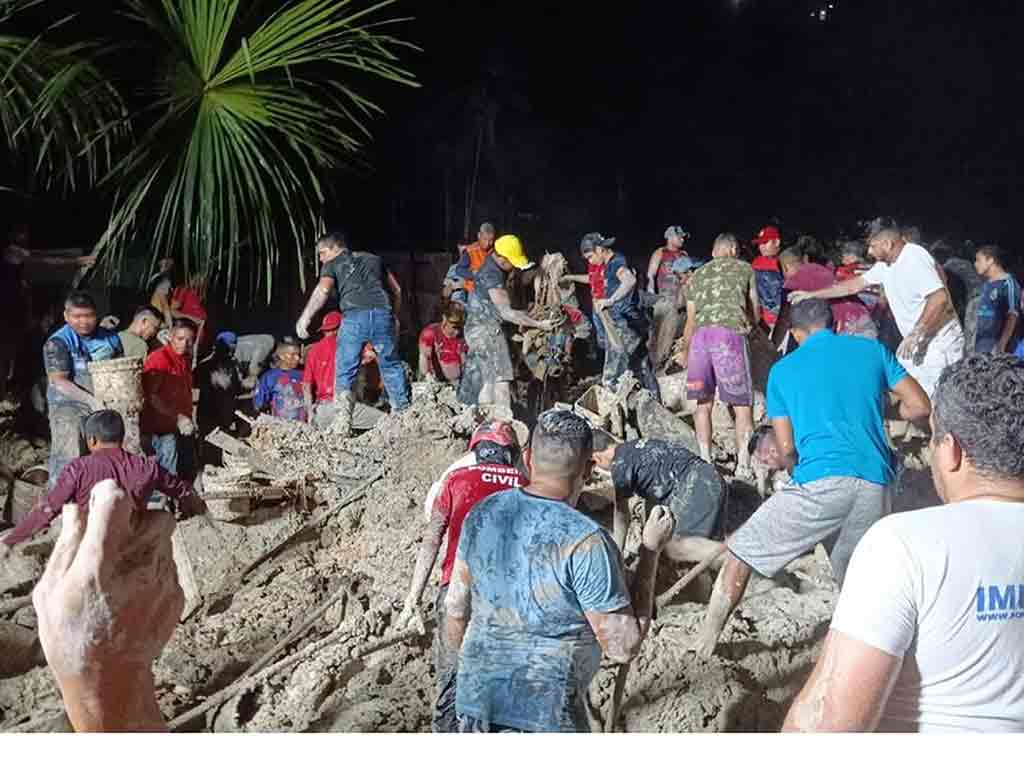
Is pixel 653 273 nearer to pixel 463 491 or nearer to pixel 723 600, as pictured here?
pixel 723 600

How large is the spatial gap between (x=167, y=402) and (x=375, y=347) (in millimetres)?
1189

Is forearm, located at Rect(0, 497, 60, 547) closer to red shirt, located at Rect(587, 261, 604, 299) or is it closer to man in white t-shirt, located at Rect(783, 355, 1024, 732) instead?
man in white t-shirt, located at Rect(783, 355, 1024, 732)

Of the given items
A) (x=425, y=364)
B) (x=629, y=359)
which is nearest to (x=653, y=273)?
(x=629, y=359)

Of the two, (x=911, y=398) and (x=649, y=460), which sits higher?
(x=911, y=398)

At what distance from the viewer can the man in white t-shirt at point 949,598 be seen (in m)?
1.84

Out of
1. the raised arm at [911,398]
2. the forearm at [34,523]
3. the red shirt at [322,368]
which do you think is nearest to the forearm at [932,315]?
the raised arm at [911,398]

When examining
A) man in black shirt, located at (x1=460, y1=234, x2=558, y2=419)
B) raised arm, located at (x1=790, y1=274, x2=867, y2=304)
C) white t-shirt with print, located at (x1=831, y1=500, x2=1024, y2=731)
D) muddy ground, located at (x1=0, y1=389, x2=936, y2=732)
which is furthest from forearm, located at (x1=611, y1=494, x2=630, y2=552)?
white t-shirt with print, located at (x1=831, y1=500, x2=1024, y2=731)

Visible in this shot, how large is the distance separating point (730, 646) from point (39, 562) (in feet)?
10.2

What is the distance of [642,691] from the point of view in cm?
410

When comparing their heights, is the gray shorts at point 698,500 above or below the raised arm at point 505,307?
below

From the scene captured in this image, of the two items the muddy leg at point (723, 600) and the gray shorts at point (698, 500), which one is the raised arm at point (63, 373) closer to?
the gray shorts at point (698, 500)

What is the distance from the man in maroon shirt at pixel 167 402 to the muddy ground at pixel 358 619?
392 mm

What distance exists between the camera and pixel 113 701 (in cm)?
236

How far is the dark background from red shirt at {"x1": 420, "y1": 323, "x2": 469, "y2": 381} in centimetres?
95
